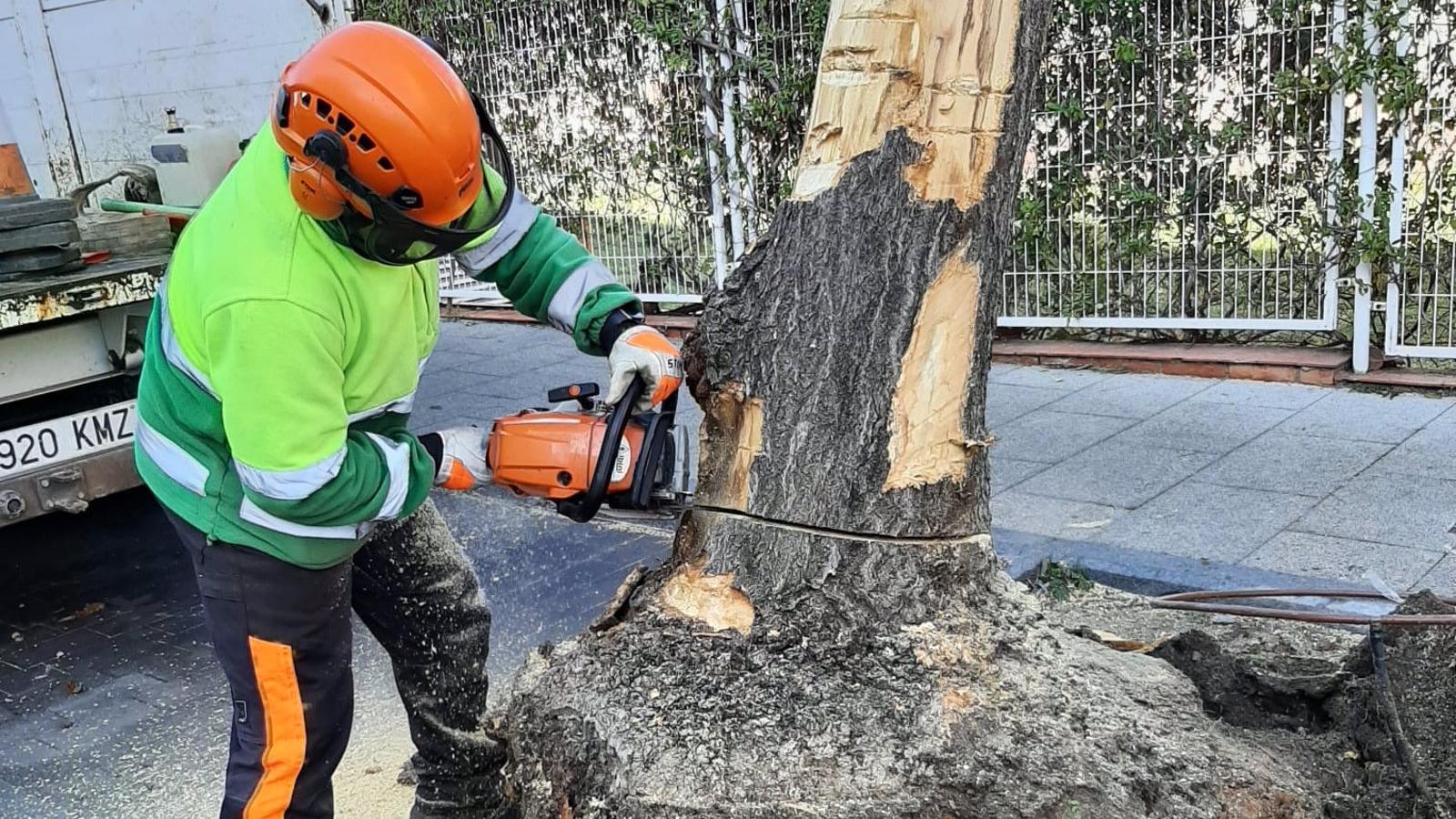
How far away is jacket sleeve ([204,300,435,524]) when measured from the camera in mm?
1996

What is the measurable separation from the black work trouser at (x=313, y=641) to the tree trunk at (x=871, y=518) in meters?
0.39

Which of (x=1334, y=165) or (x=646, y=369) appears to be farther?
(x=1334, y=165)

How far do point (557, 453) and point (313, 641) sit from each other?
0.59m

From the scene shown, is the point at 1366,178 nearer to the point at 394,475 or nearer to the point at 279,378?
the point at 394,475

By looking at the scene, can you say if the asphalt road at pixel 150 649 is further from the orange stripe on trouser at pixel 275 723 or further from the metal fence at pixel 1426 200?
the metal fence at pixel 1426 200

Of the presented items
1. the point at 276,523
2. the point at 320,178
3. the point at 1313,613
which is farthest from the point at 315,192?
the point at 1313,613

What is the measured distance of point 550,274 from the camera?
105 inches

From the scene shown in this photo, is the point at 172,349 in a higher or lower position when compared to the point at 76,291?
lower

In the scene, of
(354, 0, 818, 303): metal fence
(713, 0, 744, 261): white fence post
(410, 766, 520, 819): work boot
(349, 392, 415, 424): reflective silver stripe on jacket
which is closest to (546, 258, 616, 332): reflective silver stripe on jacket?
(349, 392, 415, 424): reflective silver stripe on jacket

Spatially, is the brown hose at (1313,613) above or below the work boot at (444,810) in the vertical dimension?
above

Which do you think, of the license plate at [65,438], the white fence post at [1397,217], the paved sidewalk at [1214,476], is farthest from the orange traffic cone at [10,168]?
the white fence post at [1397,217]

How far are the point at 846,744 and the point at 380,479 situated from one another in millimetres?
954

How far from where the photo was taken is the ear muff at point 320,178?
76.0 inches

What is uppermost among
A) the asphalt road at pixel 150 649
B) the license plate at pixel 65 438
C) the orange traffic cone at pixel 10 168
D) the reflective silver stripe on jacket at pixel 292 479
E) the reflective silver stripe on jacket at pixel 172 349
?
the orange traffic cone at pixel 10 168
